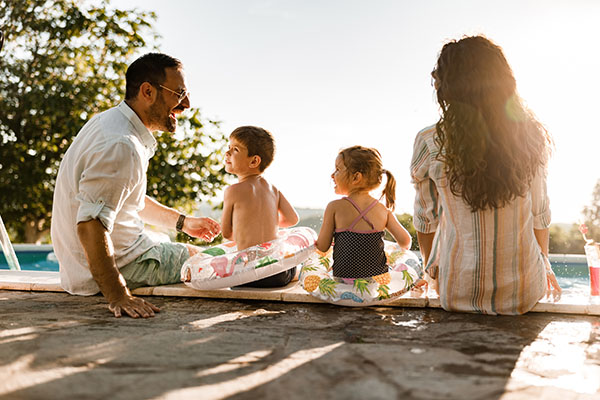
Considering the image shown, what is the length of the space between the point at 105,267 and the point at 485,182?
1641 millimetres

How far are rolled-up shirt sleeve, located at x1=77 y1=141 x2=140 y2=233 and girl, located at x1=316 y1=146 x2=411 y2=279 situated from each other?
39.0 inches

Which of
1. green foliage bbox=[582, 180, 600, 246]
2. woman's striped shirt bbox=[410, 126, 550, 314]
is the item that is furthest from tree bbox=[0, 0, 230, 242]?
green foliage bbox=[582, 180, 600, 246]

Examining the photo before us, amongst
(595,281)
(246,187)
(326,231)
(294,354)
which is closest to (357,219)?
(326,231)

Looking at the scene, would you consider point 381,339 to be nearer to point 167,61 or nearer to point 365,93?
point 167,61

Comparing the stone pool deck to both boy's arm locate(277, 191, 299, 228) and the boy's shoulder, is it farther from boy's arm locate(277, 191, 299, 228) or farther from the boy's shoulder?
boy's arm locate(277, 191, 299, 228)

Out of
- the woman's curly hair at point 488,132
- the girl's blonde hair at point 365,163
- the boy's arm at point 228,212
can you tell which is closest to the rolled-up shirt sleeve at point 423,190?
the woman's curly hair at point 488,132

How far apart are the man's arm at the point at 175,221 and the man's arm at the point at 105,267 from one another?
2.66 feet

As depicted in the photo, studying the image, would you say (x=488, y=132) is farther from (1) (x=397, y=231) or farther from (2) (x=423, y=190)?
(1) (x=397, y=231)

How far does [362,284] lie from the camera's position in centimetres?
260

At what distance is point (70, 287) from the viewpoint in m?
2.83

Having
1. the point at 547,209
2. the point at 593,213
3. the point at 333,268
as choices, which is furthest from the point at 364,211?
the point at 593,213

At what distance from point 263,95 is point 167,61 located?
14787 mm

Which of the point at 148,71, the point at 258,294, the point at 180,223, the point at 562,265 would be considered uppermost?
the point at 148,71

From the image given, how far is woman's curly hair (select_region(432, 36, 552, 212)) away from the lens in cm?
224
